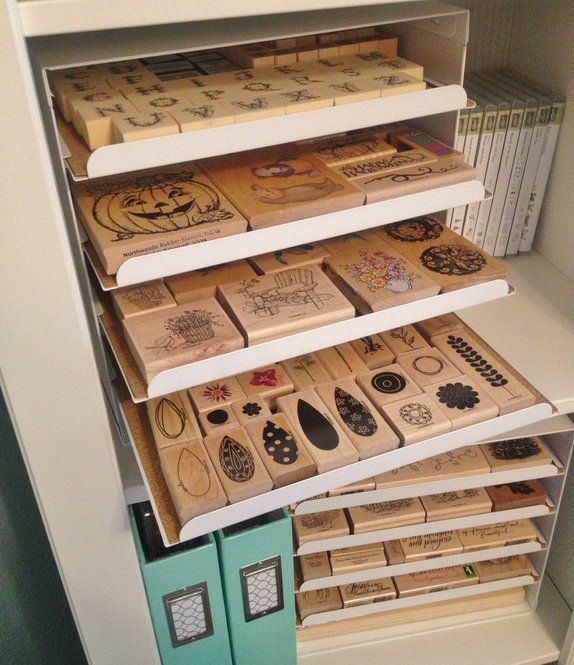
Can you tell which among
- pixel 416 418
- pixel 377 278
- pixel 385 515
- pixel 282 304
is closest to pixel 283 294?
pixel 282 304

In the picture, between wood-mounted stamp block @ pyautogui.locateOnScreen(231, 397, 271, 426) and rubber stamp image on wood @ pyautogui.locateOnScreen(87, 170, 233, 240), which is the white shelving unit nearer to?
rubber stamp image on wood @ pyautogui.locateOnScreen(87, 170, 233, 240)

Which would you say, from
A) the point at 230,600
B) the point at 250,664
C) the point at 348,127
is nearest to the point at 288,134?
the point at 348,127

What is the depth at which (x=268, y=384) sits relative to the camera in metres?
0.96

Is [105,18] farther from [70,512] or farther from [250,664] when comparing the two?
[250,664]

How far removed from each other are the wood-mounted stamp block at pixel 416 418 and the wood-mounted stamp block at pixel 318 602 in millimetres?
501

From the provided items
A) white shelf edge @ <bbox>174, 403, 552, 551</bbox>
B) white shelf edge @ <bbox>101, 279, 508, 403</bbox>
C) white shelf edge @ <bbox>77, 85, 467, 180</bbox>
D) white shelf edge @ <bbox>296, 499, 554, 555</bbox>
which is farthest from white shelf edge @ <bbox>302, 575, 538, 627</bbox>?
white shelf edge @ <bbox>77, 85, 467, 180</bbox>

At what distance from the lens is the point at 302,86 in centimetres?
83

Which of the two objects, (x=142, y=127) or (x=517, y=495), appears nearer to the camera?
→ (x=142, y=127)

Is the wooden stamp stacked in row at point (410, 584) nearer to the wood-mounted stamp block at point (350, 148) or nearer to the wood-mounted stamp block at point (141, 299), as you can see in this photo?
the wood-mounted stamp block at point (141, 299)

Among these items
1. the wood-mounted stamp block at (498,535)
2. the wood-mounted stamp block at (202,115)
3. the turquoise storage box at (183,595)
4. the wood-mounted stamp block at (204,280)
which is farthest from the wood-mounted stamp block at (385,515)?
the wood-mounted stamp block at (202,115)

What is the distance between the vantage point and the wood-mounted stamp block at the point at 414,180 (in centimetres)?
85

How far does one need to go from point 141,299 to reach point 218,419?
0.18 meters

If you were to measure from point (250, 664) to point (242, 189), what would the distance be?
76 cm

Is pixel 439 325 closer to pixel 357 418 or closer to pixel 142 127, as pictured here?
pixel 357 418
